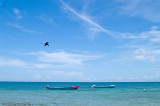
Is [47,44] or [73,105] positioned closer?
[47,44]

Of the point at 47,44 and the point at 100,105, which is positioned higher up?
the point at 47,44

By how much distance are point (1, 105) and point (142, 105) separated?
827 inches

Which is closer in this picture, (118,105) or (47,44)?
(47,44)

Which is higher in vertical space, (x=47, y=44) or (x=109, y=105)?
(x=47, y=44)

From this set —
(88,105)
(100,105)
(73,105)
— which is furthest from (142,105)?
(73,105)

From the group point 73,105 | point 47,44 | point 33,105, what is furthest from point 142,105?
point 47,44

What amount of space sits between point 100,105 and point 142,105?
6.51 meters

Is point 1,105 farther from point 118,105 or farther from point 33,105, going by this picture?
point 118,105

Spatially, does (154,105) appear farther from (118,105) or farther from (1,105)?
(1,105)

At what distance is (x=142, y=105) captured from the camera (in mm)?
29516

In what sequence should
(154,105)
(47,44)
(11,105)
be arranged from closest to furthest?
(47,44), (11,105), (154,105)

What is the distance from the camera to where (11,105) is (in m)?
27.5

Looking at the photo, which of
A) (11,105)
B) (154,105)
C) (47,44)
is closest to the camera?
(47,44)

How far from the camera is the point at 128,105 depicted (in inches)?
1148
